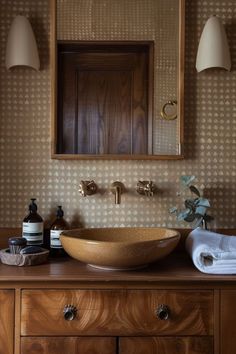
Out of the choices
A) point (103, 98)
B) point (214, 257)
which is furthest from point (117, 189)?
point (214, 257)

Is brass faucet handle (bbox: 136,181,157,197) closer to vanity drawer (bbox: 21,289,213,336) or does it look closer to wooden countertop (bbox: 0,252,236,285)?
wooden countertop (bbox: 0,252,236,285)

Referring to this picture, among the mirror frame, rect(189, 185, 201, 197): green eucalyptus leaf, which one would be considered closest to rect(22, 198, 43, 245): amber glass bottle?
the mirror frame

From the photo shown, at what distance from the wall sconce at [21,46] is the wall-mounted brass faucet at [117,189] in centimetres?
58

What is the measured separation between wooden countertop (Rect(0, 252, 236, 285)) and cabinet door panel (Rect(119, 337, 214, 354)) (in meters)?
0.18

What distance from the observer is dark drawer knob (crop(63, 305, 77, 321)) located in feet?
4.07

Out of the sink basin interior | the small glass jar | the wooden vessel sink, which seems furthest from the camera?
the sink basin interior

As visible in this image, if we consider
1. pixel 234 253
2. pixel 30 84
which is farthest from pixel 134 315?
pixel 30 84

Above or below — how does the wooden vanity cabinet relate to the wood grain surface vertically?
below

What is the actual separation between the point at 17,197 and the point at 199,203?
76 cm

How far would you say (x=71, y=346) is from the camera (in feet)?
4.08

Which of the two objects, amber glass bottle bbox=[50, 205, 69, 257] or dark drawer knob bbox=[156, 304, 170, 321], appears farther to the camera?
amber glass bottle bbox=[50, 205, 69, 257]

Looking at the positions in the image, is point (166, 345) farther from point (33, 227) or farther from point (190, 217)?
point (33, 227)

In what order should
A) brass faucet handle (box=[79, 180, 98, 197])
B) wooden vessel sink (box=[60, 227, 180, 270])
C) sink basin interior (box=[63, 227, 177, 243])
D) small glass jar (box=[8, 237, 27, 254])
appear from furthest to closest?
brass faucet handle (box=[79, 180, 98, 197]) → sink basin interior (box=[63, 227, 177, 243]) → small glass jar (box=[8, 237, 27, 254]) → wooden vessel sink (box=[60, 227, 180, 270])

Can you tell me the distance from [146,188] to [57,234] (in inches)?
16.2
